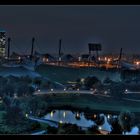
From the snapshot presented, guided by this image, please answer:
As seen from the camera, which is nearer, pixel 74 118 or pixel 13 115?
pixel 13 115

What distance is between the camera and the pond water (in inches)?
178

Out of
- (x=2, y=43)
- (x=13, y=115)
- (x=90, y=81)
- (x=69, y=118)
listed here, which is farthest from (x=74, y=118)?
(x=2, y=43)

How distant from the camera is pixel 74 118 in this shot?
455 cm

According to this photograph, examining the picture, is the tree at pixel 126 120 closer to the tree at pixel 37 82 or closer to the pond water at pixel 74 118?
the pond water at pixel 74 118

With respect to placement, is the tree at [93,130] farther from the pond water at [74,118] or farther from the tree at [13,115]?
the tree at [13,115]

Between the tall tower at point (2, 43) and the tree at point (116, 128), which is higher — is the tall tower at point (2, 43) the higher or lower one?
the higher one

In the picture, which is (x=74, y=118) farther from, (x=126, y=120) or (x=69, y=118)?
(x=126, y=120)

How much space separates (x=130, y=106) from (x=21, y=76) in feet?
3.03

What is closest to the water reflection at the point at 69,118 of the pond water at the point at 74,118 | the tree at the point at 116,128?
the pond water at the point at 74,118

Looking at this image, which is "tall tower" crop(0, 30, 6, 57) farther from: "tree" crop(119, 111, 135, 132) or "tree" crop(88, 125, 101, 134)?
"tree" crop(119, 111, 135, 132)

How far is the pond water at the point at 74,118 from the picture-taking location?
4.52 meters

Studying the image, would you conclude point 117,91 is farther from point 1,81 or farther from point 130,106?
point 1,81

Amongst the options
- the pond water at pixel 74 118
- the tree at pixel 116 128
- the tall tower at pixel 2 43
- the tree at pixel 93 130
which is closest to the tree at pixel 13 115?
the pond water at pixel 74 118

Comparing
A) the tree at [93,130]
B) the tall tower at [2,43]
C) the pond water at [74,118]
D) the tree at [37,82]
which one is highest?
the tall tower at [2,43]
